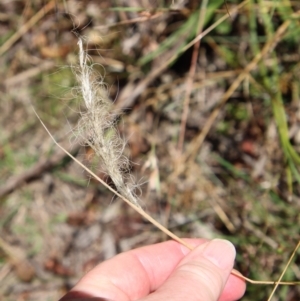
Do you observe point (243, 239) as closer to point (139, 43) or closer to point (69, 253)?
point (69, 253)

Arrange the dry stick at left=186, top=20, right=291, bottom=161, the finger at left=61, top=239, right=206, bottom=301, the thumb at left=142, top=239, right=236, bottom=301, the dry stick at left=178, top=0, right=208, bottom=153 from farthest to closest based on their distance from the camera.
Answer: the dry stick at left=178, top=0, right=208, bottom=153 < the dry stick at left=186, top=20, right=291, bottom=161 < the finger at left=61, top=239, right=206, bottom=301 < the thumb at left=142, top=239, right=236, bottom=301

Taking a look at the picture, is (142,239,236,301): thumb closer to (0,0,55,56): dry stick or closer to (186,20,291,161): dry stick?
(186,20,291,161): dry stick

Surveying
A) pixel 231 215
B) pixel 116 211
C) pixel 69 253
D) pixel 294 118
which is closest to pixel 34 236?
pixel 69 253

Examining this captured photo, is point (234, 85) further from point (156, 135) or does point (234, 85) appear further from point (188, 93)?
point (156, 135)

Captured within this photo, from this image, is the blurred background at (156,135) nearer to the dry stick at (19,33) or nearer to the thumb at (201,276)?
the dry stick at (19,33)

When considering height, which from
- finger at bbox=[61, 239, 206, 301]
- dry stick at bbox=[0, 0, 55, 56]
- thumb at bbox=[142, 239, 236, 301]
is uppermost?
dry stick at bbox=[0, 0, 55, 56]

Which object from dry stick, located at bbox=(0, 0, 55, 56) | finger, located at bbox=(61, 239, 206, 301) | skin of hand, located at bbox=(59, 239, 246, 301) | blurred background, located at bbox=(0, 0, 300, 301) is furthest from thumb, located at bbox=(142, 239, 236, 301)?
dry stick, located at bbox=(0, 0, 55, 56)
